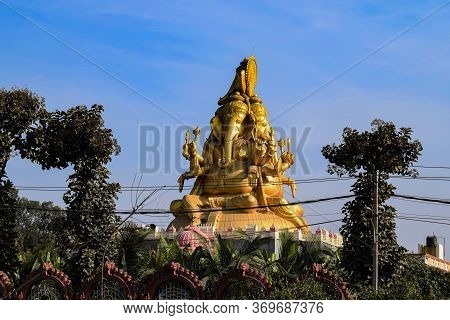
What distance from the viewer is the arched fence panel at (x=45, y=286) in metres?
27.2

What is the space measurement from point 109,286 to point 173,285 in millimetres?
1930

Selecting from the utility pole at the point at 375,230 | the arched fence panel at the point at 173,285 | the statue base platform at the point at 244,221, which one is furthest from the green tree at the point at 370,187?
the statue base platform at the point at 244,221

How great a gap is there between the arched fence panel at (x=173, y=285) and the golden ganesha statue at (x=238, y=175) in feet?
56.8

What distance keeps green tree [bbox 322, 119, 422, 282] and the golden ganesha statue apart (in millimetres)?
14342

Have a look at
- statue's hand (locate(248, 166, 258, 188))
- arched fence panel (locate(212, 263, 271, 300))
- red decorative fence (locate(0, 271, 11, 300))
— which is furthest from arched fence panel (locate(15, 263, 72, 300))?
statue's hand (locate(248, 166, 258, 188))

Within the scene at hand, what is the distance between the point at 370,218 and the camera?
1157 inches

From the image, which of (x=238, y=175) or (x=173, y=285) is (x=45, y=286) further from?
(x=238, y=175)

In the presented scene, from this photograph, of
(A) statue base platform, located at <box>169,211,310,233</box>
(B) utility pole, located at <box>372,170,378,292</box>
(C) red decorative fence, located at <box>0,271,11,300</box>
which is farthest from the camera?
(A) statue base platform, located at <box>169,211,310,233</box>

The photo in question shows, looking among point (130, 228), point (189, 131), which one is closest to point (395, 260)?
point (130, 228)

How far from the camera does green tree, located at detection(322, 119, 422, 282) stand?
29.0 metres

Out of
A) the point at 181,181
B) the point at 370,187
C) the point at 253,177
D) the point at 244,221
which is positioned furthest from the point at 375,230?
the point at 181,181

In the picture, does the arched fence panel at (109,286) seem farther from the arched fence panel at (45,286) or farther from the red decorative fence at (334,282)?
the red decorative fence at (334,282)

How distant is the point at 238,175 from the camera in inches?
1816

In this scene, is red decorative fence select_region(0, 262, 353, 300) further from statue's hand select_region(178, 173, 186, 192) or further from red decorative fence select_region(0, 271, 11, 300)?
statue's hand select_region(178, 173, 186, 192)
